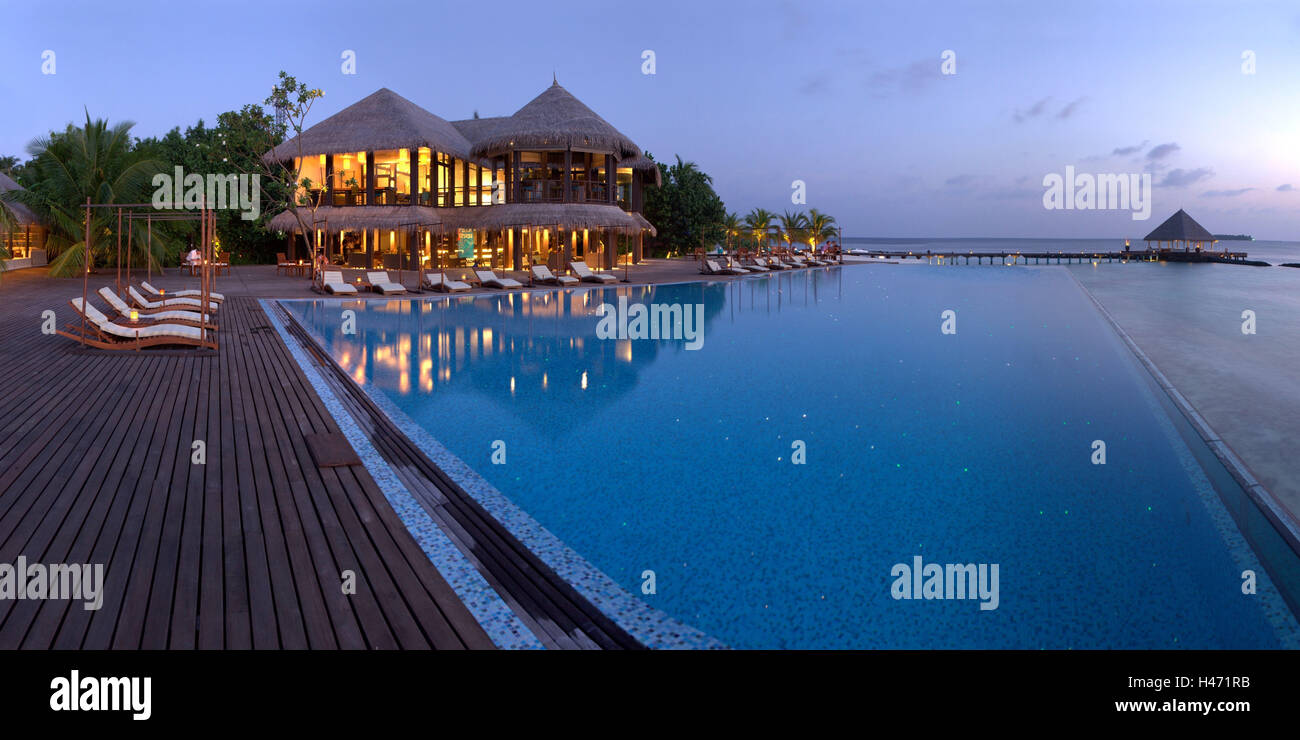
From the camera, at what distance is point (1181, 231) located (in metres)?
53.5

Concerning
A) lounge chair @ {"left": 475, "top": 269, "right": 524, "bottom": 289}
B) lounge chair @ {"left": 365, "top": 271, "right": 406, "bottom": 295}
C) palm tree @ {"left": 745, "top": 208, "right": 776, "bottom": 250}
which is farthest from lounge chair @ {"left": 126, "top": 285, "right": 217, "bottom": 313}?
palm tree @ {"left": 745, "top": 208, "right": 776, "bottom": 250}

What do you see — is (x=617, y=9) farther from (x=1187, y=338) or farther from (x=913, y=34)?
(x=1187, y=338)

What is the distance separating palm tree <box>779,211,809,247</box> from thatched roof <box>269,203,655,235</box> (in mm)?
22275

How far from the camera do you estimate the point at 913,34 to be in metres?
24.5

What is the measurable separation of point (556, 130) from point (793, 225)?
2509cm

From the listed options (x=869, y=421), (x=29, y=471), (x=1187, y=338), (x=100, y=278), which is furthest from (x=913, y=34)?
(x=29, y=471)

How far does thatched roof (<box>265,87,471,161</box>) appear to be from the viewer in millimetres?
23250

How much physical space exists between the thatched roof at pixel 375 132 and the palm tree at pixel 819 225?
80.3ft

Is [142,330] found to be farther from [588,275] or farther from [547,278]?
[588,275]

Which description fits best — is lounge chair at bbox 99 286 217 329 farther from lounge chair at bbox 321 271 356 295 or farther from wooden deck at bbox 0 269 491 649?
lounge chair at bbox 321 271 356 295

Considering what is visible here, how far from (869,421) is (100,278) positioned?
1961 centimetres

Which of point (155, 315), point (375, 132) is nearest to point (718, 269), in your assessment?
point (375, 132)

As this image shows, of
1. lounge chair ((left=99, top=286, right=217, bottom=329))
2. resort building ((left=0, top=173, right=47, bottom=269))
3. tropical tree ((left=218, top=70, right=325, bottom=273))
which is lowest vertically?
lounge chair ((left=99, top=286, right=217, bottom=329))

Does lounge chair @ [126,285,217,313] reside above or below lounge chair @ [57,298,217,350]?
above
